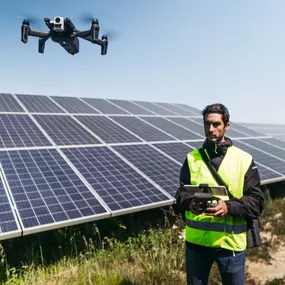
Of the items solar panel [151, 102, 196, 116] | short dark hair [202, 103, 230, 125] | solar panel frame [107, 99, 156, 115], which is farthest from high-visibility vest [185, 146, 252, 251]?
solar panel [151, 102, 196, 116]

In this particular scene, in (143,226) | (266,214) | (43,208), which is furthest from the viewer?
(266,214)

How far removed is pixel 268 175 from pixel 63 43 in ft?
28.4

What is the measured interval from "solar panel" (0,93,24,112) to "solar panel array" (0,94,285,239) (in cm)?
4

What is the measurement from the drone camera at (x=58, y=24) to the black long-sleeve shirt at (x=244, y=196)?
8.35 metres

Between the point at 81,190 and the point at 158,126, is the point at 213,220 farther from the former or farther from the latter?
the point at 158,126

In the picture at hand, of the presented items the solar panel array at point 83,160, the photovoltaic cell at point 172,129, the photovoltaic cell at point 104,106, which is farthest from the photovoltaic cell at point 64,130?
the photovoltaic cell at point 172,129

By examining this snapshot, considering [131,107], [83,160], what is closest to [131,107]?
[131,107]

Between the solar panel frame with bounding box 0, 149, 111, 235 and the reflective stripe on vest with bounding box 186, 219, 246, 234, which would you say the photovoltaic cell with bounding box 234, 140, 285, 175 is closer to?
the solar panel frame with bounding box 0, 149, 111, 235

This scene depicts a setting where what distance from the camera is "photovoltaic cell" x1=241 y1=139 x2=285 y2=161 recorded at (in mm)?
12716

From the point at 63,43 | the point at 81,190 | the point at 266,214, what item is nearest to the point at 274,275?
the point at 266,214

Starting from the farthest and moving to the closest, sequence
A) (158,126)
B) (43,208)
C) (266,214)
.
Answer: (158,126)
(266,214)
(43,208)

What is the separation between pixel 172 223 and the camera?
765 cm

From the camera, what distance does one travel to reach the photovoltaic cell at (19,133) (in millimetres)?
7714

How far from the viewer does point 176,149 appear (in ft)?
32.9
